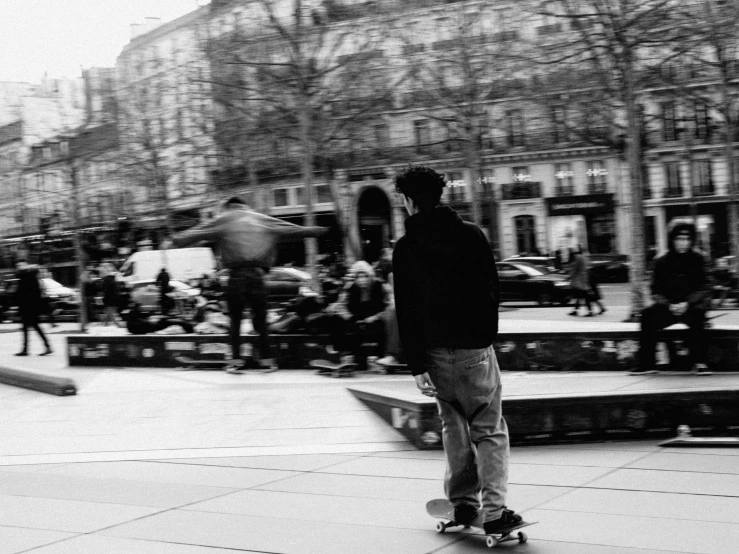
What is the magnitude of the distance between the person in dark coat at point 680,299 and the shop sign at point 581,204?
42.2 metres

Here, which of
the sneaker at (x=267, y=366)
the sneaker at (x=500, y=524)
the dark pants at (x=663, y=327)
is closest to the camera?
the sneaker at (x=500, y=524)

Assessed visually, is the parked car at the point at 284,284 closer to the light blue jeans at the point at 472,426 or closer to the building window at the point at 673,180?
the building window at the point at 673,180

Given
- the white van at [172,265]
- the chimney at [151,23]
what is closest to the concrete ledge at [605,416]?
the white van at [172,265]

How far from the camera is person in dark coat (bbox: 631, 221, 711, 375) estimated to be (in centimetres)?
1069

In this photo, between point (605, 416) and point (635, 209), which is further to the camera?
point (635, 209)

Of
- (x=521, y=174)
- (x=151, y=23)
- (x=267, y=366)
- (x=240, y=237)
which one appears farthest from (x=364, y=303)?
(x=151, y=23)

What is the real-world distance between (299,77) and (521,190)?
32.7 m

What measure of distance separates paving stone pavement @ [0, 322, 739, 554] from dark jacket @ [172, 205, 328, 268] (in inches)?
106

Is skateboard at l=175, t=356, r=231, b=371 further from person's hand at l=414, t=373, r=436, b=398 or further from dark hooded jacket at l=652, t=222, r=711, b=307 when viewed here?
person's hand at l=414, t=373, r=436, b=398

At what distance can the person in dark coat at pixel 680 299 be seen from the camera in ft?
35.1

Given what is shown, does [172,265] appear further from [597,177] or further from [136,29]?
[136,29]

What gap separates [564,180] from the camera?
5425 centimetres

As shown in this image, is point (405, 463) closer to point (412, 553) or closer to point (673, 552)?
point (412, 553)

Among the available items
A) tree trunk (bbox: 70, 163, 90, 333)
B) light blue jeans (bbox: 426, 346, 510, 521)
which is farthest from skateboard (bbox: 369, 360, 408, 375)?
tree trunk (bbox: 70, 163, 90, 333)
